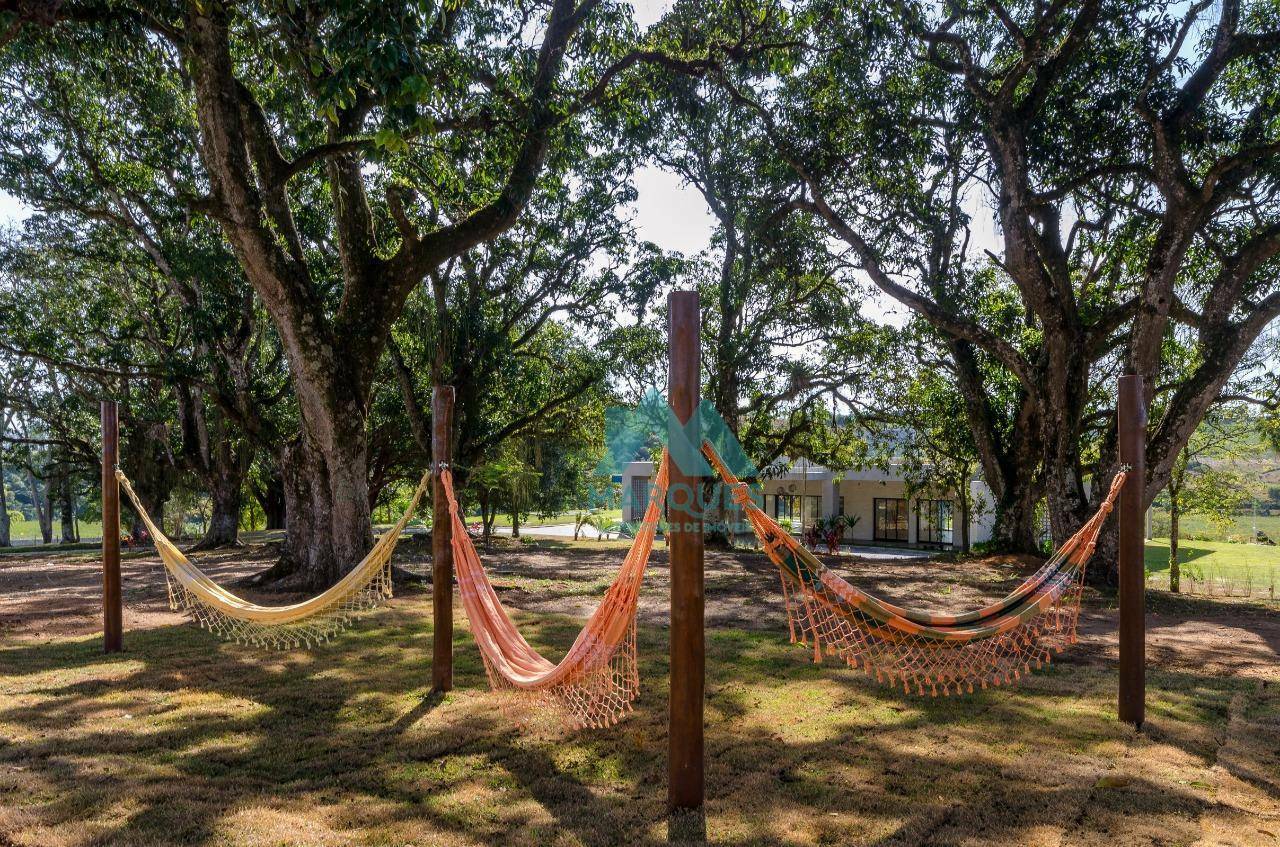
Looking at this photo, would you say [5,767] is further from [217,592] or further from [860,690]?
[860,690]

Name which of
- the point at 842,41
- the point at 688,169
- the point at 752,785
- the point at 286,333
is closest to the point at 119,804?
the point at 752,785

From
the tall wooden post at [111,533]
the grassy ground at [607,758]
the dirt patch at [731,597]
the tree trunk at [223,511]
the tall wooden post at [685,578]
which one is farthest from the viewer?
the tree trunk at [223,511]

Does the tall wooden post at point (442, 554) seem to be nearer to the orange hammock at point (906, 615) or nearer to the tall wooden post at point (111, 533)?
the orange hammock at point (906, 615)

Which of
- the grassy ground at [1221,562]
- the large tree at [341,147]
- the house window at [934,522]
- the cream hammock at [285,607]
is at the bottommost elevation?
the grassy ground at [1221,562]

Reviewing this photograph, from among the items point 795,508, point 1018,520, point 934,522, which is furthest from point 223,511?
point 934,522

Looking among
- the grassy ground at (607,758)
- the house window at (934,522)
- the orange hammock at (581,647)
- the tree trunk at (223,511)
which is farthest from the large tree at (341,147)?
the house window at (934,522)

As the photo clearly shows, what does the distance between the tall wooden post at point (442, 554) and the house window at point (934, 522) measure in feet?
62.8

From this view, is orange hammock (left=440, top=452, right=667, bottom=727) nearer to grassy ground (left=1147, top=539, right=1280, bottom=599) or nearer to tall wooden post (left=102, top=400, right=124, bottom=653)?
tall wooden post (left=102, top=400, right=124, bottom=653)

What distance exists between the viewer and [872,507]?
2275 cm

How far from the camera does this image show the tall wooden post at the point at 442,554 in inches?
162

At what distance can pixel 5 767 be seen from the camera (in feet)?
9.77

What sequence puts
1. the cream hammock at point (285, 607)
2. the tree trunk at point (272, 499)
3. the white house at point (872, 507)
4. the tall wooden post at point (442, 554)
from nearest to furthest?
1. the tall wooden post at point (442, 554)
2. the cream hammock at point (285, 607)
3. the white house at point (872, 507)
4. the tree trunk at point (272, 499)

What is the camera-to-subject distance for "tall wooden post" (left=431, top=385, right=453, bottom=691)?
4117 mm

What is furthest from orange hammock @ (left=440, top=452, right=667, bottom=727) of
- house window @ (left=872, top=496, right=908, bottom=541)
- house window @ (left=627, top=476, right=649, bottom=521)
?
house window @ (left=627, top=476, right=649, bottom=521)
